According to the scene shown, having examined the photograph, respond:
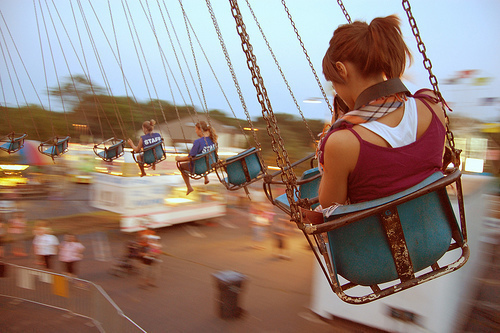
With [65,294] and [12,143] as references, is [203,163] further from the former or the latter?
[12,143]

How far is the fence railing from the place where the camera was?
19.3 ft

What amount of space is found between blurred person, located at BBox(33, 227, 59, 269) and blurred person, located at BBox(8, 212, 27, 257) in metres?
3.22

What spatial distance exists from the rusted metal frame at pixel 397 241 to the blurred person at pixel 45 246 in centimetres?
889

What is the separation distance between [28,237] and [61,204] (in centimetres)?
440

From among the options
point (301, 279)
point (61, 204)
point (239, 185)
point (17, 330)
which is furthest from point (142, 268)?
point (61, 204)

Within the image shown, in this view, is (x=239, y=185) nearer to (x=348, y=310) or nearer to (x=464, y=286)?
(x=348, y=310)

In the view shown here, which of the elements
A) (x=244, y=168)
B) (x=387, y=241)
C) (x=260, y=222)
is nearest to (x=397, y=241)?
(x=387, y=241)

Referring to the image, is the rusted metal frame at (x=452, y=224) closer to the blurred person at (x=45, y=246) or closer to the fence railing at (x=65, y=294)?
the fence railing at (x=65, y=294)

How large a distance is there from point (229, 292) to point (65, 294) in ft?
8.93

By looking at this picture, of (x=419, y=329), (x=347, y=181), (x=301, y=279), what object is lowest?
(x=301, y=279)

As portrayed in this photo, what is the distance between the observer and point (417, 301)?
19.4 ft

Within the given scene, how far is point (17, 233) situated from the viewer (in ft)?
40.8

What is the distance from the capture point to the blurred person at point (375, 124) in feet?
3.89

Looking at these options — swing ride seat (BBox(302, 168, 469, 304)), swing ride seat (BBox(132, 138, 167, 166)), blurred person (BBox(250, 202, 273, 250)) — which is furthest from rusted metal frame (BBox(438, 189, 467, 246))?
blurred person (BBox(250, 202, 273, 250))
